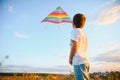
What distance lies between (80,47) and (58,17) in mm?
1364

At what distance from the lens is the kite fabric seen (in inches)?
148

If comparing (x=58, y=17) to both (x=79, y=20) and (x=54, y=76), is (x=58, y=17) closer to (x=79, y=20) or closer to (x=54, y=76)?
(x=54, y=76)

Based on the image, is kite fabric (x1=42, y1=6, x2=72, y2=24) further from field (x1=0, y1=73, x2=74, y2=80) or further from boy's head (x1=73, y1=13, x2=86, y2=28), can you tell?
boy's head (x1=73, y1=13, x2=86, y2=28)

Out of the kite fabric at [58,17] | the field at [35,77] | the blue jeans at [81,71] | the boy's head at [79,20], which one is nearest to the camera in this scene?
the blue jeans at [81,71]

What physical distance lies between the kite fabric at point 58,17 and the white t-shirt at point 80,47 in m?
1.28

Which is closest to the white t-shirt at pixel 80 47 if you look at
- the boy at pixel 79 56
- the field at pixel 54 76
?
the boy at pixel 79 56

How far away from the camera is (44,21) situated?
385cm

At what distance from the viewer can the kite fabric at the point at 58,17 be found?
377cm

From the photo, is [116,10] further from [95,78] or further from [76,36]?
[76,36]

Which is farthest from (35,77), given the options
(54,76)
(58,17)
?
(58,17)

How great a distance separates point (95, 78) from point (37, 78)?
0.75 metres

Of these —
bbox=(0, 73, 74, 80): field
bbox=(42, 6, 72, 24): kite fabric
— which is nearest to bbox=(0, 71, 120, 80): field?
bbox=(0, 73, 74, 80): field

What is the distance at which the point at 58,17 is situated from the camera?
377 centimetres

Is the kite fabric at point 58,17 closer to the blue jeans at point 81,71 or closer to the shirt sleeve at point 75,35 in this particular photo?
the shirt sleeve at point 75,35
